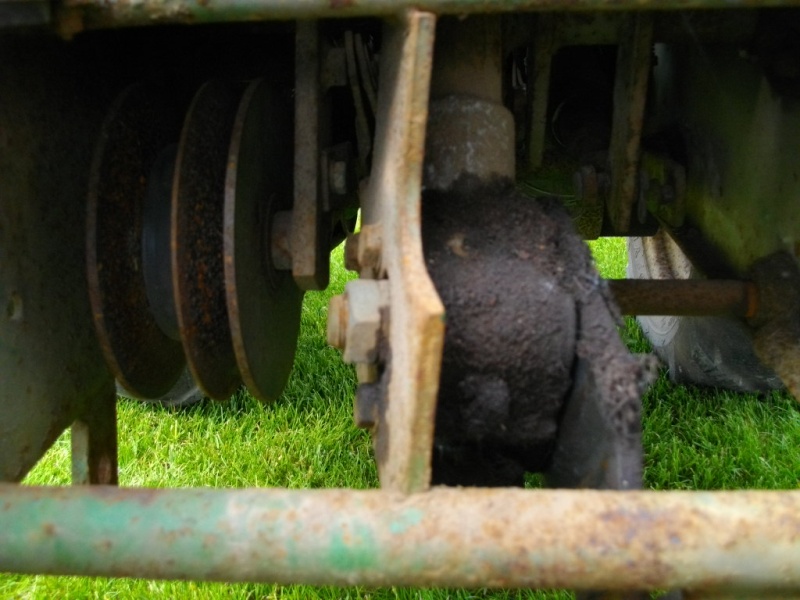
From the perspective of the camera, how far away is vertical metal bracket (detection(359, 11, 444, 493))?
824 millimetres

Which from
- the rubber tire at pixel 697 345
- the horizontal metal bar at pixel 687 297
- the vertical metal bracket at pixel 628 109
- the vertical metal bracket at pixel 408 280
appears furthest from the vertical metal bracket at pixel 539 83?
the rubber tire at pixel 697 345

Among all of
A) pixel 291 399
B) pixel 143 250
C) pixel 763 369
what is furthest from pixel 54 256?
pixel 763 369

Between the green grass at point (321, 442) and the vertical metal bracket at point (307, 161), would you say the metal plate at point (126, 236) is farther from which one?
the green grass at point (321, 442)

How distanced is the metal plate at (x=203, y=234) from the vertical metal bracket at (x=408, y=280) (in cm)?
41

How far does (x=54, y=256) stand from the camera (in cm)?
134

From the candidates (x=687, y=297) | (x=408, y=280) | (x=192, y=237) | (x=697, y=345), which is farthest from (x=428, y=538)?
(x=697, y=345)

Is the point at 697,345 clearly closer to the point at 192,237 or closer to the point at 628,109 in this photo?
the point at 628,109

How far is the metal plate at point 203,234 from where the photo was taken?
134 cm

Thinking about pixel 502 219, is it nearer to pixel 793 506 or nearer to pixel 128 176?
pixel 793 506

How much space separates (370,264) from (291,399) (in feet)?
6.15

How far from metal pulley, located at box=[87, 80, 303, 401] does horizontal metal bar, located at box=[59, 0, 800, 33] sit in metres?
0.40

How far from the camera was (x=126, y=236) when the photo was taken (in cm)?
146

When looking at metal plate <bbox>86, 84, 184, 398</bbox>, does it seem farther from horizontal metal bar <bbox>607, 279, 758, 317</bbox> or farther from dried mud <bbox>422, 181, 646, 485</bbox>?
horizontal metal bar <bbox>607, 279, 758, 317</bbox>

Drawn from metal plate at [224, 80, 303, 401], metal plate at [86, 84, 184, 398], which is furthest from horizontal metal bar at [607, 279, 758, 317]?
metal plate at [86, 84, 184, 398]
